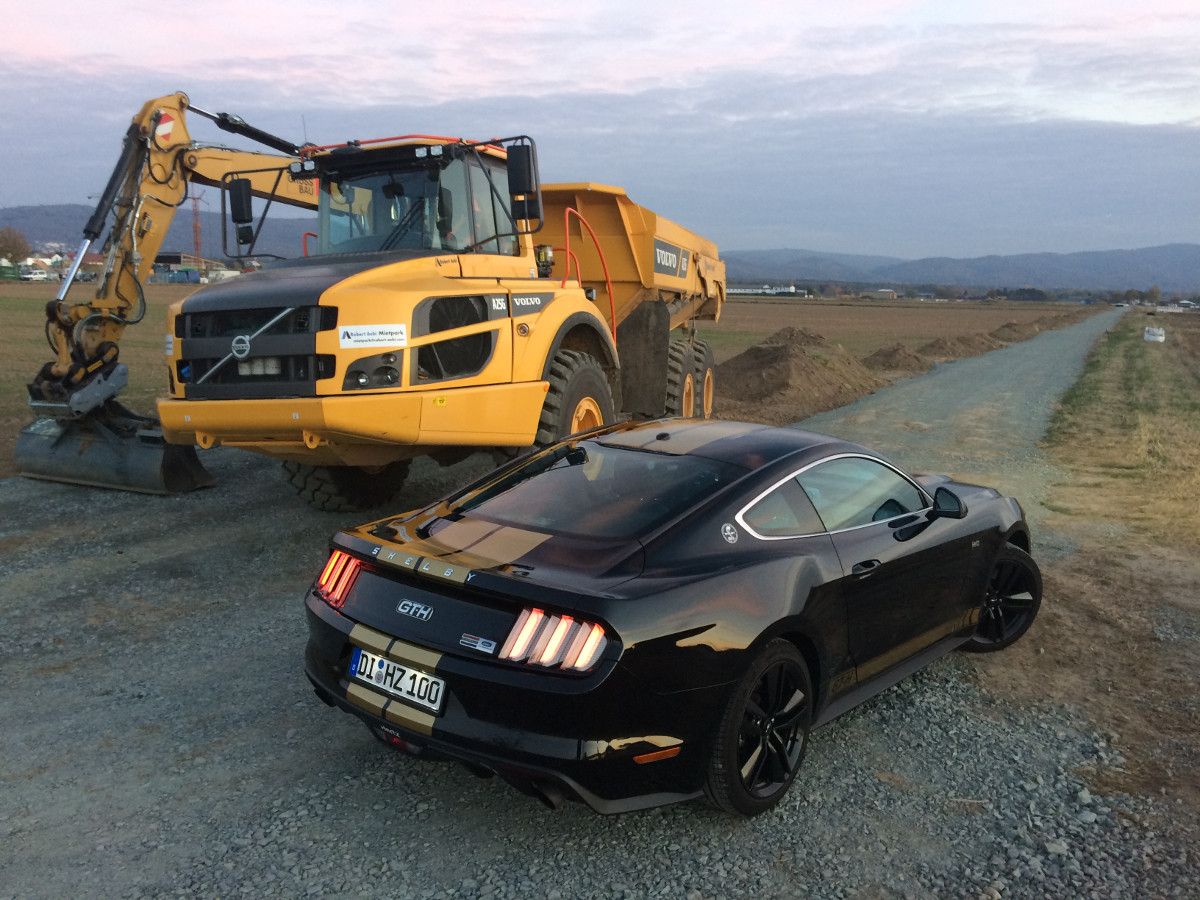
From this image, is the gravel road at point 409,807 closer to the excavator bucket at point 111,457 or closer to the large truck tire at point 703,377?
the excavator bucket at point 111,457

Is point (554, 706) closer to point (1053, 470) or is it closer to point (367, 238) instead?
point (367, 238)

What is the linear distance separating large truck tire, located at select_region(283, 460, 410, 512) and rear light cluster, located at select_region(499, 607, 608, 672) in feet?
16.9

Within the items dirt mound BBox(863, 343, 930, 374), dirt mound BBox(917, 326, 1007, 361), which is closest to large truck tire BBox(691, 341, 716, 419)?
dirt mound BBox(863, 343, 930, 374)

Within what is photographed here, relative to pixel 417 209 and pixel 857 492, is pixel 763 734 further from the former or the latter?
pixel 417 209

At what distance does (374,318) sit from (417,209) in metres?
1.50

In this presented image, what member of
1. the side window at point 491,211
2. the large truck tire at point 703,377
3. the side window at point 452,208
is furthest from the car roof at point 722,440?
the large truck tire at point 703,377

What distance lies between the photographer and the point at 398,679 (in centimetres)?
324

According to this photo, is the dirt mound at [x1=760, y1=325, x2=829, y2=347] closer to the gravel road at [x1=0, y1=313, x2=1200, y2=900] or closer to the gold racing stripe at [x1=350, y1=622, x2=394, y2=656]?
the gravel road at [x1=0, y1=313, x2=1200, y2=900]

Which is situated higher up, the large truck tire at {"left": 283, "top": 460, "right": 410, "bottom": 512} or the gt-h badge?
the gt-h badge

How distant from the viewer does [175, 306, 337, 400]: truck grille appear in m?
5.71

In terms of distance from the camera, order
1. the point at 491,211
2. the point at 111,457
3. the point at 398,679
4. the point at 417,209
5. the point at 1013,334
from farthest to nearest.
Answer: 1. the point at 1013,334
2. the point at 111,457
3. the point at 491,211
4. the point at 417,209
5. the point at 398,679

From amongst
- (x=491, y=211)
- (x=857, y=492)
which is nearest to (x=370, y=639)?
(x=857, y=492)

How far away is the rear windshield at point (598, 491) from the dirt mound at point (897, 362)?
22.4m

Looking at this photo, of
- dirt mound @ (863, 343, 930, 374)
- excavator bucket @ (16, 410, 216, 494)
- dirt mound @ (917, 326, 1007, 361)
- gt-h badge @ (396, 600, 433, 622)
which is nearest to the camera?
gt-h badge @ (396, 600, 433, 622)
